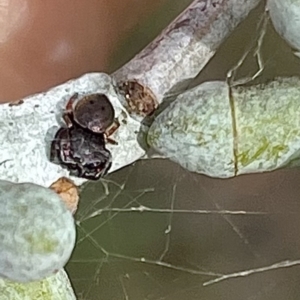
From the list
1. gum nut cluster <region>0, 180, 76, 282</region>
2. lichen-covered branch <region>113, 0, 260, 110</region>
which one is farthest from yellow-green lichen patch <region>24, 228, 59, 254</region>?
lichen-covered branch <region>113, 0, 260, 110</region>

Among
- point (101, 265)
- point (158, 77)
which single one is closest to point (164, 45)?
point (158, 77)

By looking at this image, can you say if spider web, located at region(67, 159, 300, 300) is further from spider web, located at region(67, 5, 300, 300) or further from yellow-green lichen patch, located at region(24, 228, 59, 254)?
yellow-green lichen patch, located at region(24, 228, 59, 254)

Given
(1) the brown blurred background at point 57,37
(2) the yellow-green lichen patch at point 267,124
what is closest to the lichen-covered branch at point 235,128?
(2) the yellow-green lichen patch at point 267,124

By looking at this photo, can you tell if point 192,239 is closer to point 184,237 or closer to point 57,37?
point 184,237

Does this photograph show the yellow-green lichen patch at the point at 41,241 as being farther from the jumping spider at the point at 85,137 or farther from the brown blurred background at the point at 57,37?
the brown blurred background at the point at 57,37

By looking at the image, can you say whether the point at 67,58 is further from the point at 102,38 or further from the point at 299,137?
the point at 299,137

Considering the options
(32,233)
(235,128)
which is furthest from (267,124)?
(32,233)
